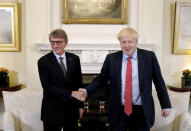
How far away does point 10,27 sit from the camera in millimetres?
4027

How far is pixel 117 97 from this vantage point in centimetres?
194

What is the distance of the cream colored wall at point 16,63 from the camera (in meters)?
4.08

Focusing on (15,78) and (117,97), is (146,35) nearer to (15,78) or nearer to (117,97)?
(117,97)

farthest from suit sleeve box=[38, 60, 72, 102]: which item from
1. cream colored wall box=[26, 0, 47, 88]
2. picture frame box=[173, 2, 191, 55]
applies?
picture frame box=[173, 2, 191, 55]

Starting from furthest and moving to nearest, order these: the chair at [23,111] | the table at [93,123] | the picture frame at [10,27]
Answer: the picture frame at [10,27], the table at [93,123], the chair at [23,111]

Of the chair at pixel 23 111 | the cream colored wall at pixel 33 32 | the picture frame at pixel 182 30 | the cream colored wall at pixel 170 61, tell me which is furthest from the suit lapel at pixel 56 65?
the picture frame at pixel 182 30

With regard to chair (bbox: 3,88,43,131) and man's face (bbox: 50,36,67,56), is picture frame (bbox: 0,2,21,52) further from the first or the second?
man's face (bbox: 50,36,67,56)

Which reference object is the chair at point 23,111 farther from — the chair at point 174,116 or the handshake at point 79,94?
the chair at point 174,116

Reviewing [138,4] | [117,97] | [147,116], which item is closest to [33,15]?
[138,4]

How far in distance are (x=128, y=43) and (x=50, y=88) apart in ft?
2.72

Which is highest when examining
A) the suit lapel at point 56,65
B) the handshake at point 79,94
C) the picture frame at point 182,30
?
the picture frame at point 182,30

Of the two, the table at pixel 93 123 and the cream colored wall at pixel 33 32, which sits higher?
the cream colored wall at pixel 33 32

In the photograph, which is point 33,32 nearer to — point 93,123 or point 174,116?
point 93,123

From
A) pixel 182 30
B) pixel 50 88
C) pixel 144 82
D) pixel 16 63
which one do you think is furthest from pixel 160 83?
pixel 16 63
